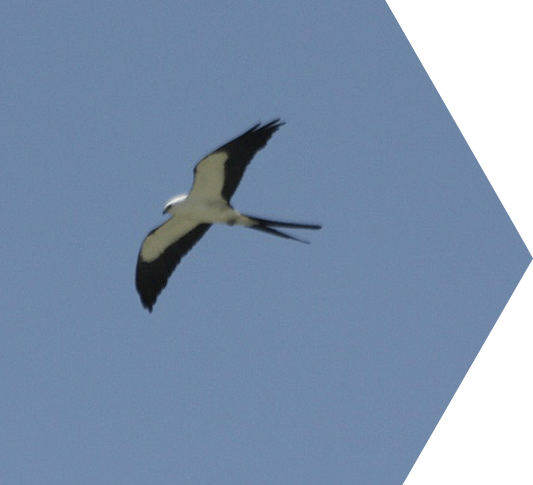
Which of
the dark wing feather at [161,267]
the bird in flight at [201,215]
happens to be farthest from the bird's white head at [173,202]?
the dark wing feather at [161,267]

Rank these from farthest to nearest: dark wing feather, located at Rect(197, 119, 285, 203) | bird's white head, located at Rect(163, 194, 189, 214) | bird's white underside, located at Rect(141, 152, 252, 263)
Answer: bird's white head, located at Rect(163, 194, 189, 214), bird's white underside, located at Rect(141, 152, 252, 263), dark wing feather, located at Rect(197, 119, 285, 203)

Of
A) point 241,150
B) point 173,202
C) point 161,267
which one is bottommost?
point 161,267

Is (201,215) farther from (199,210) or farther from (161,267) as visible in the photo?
(161,267)

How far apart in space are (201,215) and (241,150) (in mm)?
1120

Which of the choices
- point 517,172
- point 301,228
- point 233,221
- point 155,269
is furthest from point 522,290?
point 155,269

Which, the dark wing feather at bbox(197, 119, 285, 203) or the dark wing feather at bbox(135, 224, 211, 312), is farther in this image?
the dark wing feather at bbox(135, 224, 211, 312)

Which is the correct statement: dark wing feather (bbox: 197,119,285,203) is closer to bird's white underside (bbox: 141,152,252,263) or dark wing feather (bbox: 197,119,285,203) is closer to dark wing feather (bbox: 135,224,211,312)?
bird's white underside (bbox: 141,152,252,263)

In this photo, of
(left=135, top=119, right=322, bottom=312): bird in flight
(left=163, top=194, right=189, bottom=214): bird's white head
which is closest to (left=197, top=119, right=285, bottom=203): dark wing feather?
(left=135, top=119, right=322, bottom=312): bird in flight

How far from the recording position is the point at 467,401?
1501mm

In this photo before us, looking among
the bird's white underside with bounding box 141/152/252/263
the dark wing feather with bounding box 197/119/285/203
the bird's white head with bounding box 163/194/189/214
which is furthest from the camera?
the bird's white head with bounding box 163/194/189/214

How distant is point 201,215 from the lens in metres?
9.01

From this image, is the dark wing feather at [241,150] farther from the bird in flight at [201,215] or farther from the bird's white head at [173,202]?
the bird's white head at [173,202]

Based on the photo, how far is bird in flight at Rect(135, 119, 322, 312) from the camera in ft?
26.8

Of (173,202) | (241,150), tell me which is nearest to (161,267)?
(173,202)
